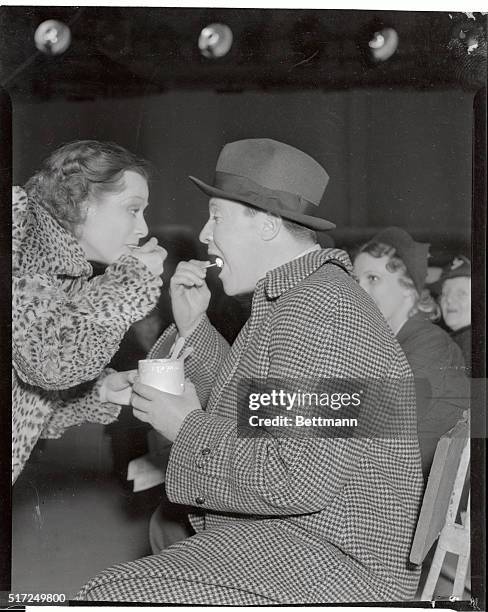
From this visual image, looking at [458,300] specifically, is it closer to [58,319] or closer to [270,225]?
[270,225]

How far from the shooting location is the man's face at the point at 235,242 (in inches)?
95.7

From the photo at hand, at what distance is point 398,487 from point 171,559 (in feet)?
2.30

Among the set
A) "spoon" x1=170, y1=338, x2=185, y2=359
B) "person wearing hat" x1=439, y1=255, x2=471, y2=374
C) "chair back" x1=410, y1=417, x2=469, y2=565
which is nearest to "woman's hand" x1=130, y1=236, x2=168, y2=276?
"spoon" x1=170, y1=338, x2=185, y2=359

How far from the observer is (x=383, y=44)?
97.7 inches

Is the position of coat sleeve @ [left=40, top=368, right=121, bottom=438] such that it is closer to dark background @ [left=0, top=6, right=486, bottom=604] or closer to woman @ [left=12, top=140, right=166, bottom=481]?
woman @ [left=12, top=140, right=166, bottom=481]

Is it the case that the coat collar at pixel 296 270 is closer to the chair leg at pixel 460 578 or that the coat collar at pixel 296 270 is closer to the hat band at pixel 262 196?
the hat band at pixel 262 196

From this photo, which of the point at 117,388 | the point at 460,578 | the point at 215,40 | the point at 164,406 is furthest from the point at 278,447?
the point at 215,40

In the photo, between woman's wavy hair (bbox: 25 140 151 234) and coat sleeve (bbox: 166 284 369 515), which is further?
woman's wavy hair (bbox: 25 140 151 234)

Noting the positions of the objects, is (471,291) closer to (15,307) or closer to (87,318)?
(87,318)

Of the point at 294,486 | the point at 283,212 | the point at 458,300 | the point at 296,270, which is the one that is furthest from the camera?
the point at 458,300

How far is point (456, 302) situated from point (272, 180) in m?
0.72

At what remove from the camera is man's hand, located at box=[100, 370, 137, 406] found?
251 centimetres

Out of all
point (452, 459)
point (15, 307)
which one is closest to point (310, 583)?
point (452, 459)

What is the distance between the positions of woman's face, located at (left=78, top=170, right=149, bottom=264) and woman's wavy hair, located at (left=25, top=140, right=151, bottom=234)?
23mm
